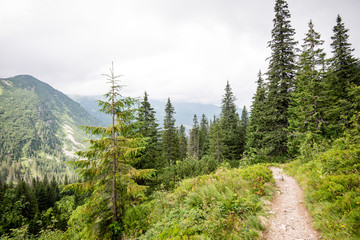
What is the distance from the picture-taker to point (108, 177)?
7570 mm

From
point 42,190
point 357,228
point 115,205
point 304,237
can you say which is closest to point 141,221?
point 115,205

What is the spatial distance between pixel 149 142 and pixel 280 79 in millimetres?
17018

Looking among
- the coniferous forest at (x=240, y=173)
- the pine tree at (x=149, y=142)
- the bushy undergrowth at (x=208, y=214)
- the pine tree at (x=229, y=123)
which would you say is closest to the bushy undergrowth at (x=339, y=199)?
the coniferous forest at (x=240, y=173)

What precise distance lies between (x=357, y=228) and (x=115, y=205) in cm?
861

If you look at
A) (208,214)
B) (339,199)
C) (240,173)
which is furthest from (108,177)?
(339,199)

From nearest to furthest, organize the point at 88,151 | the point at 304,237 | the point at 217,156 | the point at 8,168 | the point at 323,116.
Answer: the point at 304,237 < the point at 88,151 < the point at 323,116 < the point at 217,156 < the point at 8,168

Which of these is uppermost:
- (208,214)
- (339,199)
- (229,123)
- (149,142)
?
(229,123)

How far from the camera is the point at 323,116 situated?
14148mm

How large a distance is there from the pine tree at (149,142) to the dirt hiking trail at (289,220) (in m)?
10.1

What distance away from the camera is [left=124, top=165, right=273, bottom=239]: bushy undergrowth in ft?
13.4

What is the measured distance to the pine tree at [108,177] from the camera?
23.6 ft

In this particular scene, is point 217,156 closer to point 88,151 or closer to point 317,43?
point 317,43

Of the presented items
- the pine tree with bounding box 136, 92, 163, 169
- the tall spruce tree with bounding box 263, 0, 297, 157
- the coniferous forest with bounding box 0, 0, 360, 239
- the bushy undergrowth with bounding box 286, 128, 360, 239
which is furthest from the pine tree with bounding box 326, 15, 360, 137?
the pine tree with bounding box 136, 92, 163, 169

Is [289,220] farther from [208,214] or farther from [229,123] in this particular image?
[229,123]
